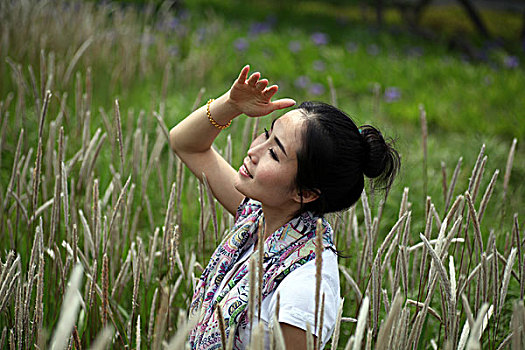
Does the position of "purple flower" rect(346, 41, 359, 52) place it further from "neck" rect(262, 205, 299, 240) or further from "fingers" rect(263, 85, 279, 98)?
"neck" rect(262, 205, 299, 240)

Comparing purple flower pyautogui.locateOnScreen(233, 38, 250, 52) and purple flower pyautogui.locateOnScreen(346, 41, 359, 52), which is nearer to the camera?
purple flower pyautogui.locateOnScreen(233, 38, 250, 52)

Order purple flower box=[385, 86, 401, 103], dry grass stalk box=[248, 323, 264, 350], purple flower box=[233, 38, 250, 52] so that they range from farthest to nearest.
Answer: purple flower box=[233, 38, 250, 52], purple flower box=[385, 86, 401, 103], dry grass stalk box=[248, 323, 264, 350]

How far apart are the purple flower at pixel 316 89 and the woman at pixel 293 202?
3021 millimetres

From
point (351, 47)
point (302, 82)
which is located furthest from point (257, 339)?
point (351, 47)

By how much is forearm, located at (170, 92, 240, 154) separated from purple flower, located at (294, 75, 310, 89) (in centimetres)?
309

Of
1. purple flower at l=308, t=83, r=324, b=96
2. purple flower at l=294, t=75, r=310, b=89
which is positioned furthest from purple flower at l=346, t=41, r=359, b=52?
purple flower at l=308, t=83, r=324, b=96

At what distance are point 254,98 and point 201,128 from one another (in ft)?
0.54

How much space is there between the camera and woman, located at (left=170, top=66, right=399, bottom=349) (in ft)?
3.58

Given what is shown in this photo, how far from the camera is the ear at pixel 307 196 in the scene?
3.82ft

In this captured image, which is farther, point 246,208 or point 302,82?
point 302,82

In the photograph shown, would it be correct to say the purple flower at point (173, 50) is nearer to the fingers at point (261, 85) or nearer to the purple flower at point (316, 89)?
the purple flower at point (316, 89)

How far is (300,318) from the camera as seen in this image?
101cm

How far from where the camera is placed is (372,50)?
564cm

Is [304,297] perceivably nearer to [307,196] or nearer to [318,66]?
[307,196]
